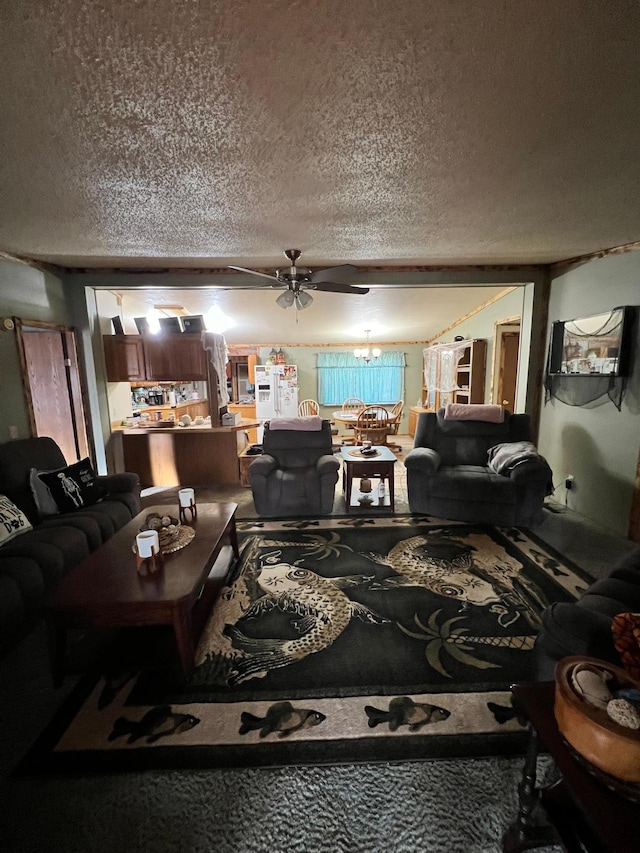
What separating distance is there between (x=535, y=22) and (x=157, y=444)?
14.8ft

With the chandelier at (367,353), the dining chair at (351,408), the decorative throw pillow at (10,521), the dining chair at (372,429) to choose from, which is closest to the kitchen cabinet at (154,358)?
the decorative throw pillow at (10,521)

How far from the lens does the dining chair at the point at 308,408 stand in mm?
7398

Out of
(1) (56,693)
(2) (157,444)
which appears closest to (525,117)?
(1) (56,693)

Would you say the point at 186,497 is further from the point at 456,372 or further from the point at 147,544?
the point at 456,372

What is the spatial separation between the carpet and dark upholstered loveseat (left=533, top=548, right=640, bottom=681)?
0.37 m

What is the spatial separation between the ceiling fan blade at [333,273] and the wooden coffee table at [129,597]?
2311 millimetres

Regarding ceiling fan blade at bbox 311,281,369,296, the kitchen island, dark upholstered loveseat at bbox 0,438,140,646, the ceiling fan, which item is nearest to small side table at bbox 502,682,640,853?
dark upholstered loveseat at bbox 0,438,140,646

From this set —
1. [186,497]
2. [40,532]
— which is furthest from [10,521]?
[186,497]

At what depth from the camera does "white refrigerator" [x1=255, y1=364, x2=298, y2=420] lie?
23.9ft

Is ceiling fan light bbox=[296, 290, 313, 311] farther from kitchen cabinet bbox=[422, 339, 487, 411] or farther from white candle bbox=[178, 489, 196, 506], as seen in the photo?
kitchen cabinet bbox=[422, 339, 487, 411]

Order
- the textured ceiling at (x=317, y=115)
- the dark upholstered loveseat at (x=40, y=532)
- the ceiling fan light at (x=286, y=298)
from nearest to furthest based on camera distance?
the textured ceiling at (x=317, y=115) → the dark upholstered loveseat at (x=40, y=532) → the ceiling fan light at (x=286, y=298)

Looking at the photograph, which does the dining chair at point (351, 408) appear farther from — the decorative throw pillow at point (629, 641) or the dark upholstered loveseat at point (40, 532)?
the decorative throw pillow at point (629, 641)

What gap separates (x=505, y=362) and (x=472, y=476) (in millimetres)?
2748

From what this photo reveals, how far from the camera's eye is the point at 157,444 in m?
4.39
